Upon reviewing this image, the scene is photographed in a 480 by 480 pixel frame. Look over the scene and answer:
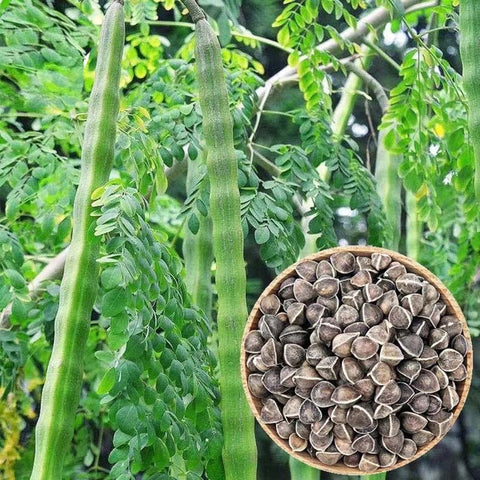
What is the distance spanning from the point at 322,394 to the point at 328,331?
0.11 metres

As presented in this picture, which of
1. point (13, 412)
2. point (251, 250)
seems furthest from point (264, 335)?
point (251, 250)

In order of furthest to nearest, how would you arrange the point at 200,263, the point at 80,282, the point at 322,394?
the point at 200,263 < the point at 322,394 < the point at 80,282

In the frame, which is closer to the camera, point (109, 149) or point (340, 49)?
point (109, 149)

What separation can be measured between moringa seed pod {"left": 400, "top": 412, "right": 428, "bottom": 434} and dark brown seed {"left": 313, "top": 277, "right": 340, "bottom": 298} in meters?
0.25

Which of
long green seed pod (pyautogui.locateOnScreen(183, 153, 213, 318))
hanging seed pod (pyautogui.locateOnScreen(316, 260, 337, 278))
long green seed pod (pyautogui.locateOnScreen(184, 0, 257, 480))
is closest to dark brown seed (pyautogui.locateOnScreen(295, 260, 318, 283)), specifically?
hanging seed pod (pyautogui.locateOnScreen(316, 260, 337, 278))

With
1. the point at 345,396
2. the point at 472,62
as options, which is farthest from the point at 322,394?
the point at 472,62

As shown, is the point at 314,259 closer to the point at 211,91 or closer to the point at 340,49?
the point at 211,91

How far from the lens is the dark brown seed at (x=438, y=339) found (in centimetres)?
179

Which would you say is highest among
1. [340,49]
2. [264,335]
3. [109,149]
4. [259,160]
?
[340,49]

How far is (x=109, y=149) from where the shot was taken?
1762 millimetres

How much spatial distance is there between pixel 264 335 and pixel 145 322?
0.21 m

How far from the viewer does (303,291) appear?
6.03 ft

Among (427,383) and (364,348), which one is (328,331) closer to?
(364,348)

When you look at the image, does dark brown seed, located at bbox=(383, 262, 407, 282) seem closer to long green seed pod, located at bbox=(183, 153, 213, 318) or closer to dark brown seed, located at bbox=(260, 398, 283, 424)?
dark brown seed, located at bbox=(260, 398, 283, 424)
